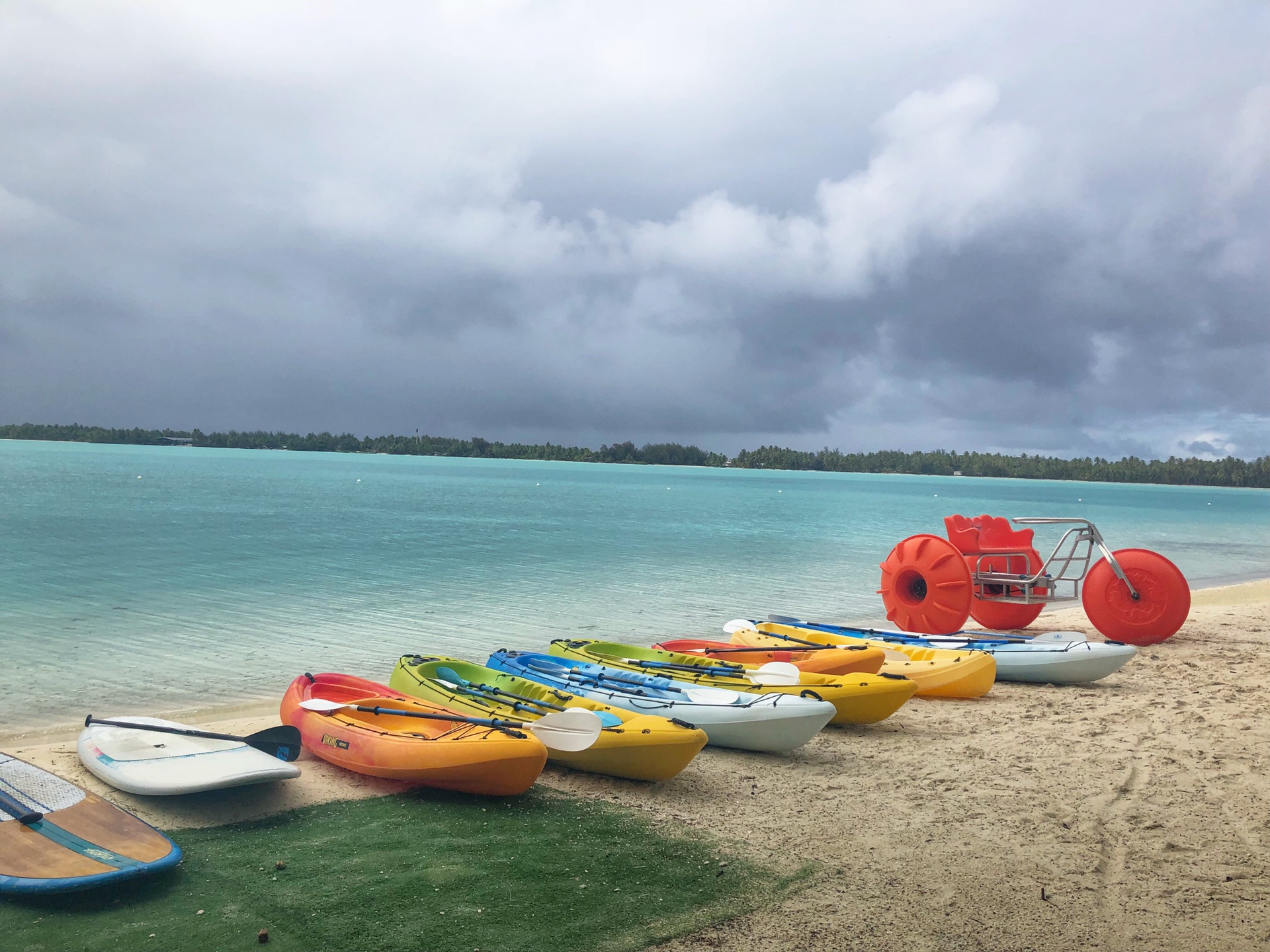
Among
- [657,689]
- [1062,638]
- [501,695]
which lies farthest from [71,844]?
[1062,638]

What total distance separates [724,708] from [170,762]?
4.41 meters

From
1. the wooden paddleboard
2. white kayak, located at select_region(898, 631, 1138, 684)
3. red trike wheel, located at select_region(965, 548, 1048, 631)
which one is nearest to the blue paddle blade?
the wooden paddleboard

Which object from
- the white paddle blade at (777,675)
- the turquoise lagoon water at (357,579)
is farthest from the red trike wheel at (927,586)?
the white paddle blade at (777,675)

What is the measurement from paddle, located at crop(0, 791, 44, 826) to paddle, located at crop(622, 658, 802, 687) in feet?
17.8

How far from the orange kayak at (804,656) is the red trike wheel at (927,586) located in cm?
297

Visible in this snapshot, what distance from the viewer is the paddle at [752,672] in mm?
8672

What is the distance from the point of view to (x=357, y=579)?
22984mm

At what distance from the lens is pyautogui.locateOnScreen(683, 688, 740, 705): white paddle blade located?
8.01m

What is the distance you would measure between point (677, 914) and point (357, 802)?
2867 mm

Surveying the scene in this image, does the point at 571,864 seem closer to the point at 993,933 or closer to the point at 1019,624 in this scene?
the point at 993,933

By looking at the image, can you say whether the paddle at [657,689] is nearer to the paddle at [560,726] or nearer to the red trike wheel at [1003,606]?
the paddle at [560,726]

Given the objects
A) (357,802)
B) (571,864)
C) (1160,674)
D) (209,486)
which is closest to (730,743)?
(571,864)

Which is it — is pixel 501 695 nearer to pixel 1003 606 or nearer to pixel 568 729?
pixel 568 729

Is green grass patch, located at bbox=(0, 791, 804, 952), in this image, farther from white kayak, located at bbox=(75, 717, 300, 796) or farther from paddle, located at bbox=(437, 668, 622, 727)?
paddle, located at bbox=(437, 668, 622, 727)
